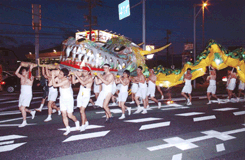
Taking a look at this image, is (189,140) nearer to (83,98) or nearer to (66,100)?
(83,98)

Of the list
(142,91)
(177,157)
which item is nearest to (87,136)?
(177,157)

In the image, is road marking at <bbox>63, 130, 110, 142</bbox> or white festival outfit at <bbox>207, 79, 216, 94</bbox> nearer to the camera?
road marking at <bbox>63, 130, 110, 142</bbox>

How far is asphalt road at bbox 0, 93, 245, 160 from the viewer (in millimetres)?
4141

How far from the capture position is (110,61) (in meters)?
8.36

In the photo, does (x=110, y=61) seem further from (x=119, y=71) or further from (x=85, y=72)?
(x=85, y=72)

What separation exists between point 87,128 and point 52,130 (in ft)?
3.39

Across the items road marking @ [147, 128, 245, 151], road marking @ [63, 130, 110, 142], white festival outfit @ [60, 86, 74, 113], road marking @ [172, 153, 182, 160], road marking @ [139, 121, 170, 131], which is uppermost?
white festival outfit @ [60, 86, 74, 113]

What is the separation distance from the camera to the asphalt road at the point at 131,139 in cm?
414

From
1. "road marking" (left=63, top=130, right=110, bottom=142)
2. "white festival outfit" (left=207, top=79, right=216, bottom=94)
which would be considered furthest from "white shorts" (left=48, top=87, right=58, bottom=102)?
"white festival outfit" (left=207, top=79, right=216, bottom=94)

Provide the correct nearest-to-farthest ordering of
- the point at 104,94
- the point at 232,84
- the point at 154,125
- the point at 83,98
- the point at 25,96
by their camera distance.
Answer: the point at 83,98 → the point at 154,125 → the point at 25,96 → the point at 104,94 → the point at 232,84

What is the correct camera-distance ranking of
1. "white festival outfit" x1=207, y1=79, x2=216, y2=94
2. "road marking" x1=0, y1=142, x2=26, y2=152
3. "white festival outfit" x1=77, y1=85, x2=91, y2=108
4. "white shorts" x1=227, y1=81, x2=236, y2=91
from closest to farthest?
"road marking" x1=0, y1=142, x2=26, y2=152 < "white festival outfit" x1=77, y1=85, x2=91, y2=108 < "white festival outfit" x1=207, y1=79, x2=216, y2=94 < "white shorts" x1=227, y1=81, x2=236, y2=91

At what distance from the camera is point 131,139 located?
507 cm

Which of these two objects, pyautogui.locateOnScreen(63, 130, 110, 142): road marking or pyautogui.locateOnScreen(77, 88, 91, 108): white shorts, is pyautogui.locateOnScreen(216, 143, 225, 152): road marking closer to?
pyautogui.locateOnScreen(63, 130, 110, 142): road marking

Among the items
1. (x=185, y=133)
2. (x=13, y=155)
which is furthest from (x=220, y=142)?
(x=13, y=155)
